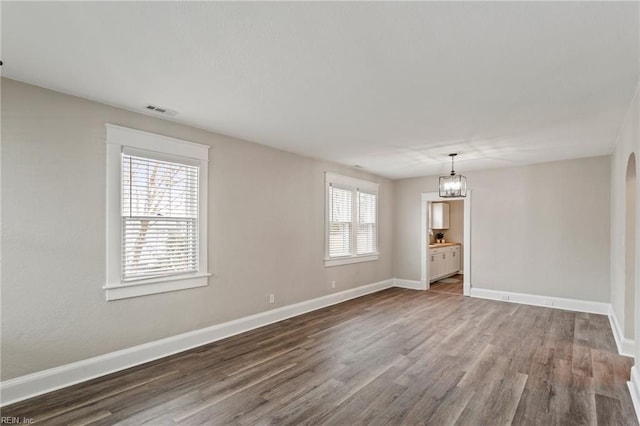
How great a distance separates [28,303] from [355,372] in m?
2.95

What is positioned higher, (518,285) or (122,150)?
(122,150)

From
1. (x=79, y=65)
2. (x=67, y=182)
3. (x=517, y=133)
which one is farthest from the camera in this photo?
(x=517, y=133)

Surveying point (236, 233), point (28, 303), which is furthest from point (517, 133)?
point (28, 303)

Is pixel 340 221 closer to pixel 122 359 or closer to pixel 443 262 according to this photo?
pixel 443 262

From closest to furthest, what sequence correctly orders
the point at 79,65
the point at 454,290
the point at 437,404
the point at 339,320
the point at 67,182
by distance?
the point at 79,65 < the point at 437,404 < the point at 67,182 < the point at 339,320 < the point at 454,290

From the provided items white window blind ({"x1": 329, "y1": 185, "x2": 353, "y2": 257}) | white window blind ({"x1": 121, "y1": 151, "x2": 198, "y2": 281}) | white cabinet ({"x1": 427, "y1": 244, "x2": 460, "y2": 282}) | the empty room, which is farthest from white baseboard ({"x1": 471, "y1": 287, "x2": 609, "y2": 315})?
white window blind ({"x1": 121, "y1": 151, "x2": 198, "y2": 281})

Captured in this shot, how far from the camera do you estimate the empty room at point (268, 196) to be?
2055mm

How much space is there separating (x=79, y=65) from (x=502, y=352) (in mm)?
4951

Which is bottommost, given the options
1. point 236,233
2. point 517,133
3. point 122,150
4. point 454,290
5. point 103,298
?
point 454,290

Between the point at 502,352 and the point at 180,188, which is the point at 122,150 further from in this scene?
the point at 502,352

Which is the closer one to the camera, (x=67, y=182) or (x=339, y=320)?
(x=67, y=182)

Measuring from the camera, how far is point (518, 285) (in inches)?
245

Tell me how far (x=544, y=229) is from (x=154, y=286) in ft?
20.9

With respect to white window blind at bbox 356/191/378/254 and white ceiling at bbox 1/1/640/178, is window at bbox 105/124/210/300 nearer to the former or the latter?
white ceiling at bbox 1/1/640/178
